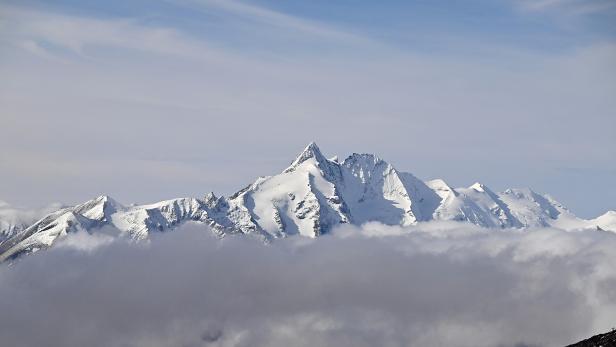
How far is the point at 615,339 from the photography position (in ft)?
453

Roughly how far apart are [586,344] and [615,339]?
12.4m

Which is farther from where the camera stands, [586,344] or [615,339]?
[586,344]

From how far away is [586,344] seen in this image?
493ft
